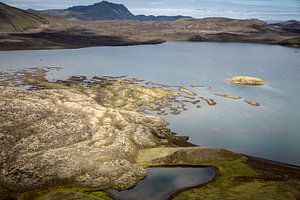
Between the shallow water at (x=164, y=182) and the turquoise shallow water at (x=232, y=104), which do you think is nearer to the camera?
the shallow water at (x=164, y=182)

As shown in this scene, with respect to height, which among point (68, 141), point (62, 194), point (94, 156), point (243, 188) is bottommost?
point (62, 194)

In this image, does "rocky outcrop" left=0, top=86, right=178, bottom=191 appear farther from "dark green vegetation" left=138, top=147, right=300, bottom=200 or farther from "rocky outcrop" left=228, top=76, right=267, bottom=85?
"rocky outcrop" left=228, top=76, right=267, bottom=85

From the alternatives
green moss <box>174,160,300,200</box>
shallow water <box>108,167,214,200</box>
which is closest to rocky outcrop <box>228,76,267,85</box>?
green moss <box>174,160,300,200</box>

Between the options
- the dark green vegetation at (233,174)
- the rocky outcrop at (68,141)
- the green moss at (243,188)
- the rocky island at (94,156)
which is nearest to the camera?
the green moss at (243,188)

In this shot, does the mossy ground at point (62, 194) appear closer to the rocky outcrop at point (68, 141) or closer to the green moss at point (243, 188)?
the rocky outcrop at point (68, 141)

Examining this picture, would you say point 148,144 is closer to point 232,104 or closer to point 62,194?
point 62,194

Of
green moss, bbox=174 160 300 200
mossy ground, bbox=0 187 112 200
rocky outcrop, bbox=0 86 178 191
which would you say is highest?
rocky outcrop, bbox=0 86 178 191

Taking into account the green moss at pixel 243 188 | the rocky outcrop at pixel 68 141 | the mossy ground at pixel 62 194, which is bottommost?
the mossy ground at pixel 62 194

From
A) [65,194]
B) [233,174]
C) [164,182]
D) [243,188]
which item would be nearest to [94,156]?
[65,194]

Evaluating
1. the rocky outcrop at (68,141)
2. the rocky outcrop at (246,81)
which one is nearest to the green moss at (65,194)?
the rocky outcrop at (68,141)
